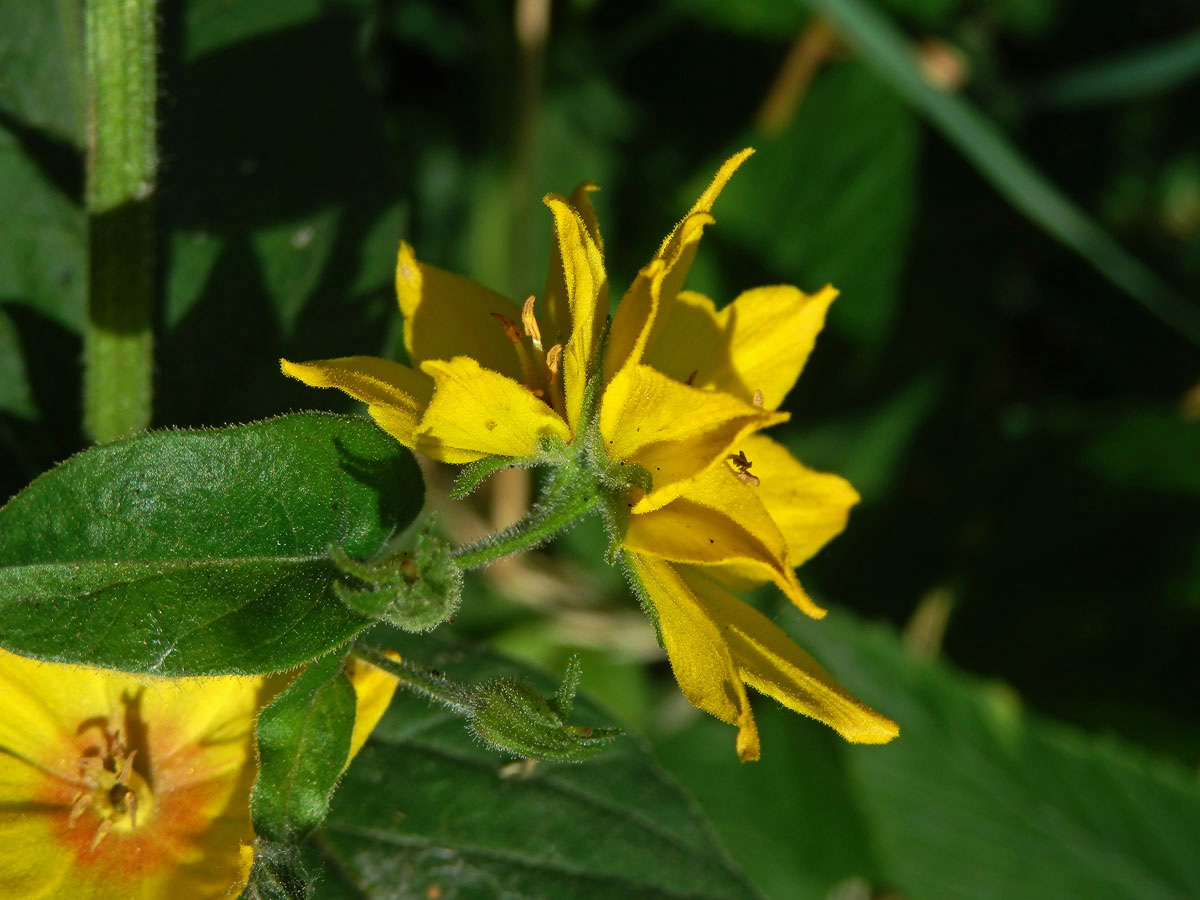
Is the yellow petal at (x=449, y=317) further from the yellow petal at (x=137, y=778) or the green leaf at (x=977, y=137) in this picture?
the green leaf at (x=977, y=137)

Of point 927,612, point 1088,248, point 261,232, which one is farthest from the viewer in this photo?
point 927,612

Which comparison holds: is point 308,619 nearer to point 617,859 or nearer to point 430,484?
point 617,859

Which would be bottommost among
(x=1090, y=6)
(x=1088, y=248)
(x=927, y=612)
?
(x=927, y=612)

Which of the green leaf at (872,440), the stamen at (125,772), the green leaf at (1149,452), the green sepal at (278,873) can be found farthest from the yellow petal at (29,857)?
the green leaf at (1149,452)

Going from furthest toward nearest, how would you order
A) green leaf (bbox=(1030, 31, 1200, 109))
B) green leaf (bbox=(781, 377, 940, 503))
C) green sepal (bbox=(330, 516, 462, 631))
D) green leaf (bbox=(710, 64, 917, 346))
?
1. green leaf (bbox=(781, 377, 940, 503))
2. green leaf (bbox=(710, 64, 917, 346))
3. green leaf (bbox=(1030, 31, 1200, 109))
4. green sepal (bbox=(330, 516, 462, 631))

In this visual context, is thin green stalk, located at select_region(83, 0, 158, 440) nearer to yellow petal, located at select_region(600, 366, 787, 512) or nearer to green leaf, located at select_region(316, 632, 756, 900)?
green leaf, located at select_region(316, 632, 756, 900)

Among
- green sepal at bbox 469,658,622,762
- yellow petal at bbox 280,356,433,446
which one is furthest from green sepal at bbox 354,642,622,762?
yellow petal at bbox 280,356,433,446

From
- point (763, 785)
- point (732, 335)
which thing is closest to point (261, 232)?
point (732, 335)
